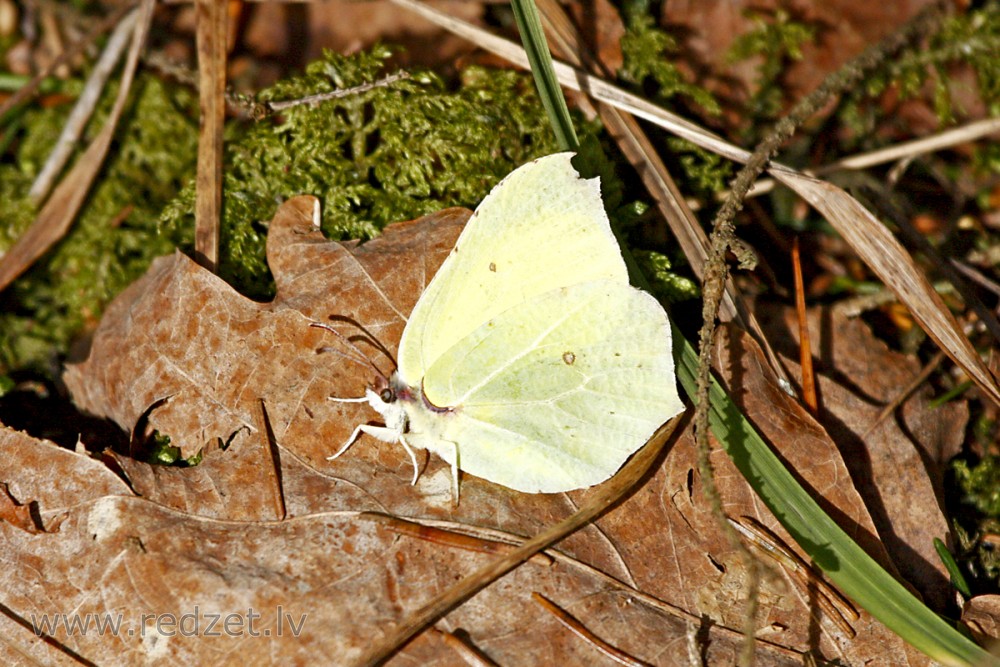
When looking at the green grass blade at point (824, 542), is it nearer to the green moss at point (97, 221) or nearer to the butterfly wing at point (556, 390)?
the butterfly wing at point (556, 390)

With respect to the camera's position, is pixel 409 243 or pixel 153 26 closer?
pixel 409 243

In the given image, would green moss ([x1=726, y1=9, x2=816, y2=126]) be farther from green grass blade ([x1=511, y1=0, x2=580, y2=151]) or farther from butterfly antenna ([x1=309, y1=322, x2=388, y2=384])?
butterfly antenna ([x1=309, y1=322, x2=388, y2=384])

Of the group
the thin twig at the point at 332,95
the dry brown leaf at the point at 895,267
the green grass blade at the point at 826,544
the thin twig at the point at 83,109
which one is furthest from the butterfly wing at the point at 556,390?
the thin twig at the point at 83,109

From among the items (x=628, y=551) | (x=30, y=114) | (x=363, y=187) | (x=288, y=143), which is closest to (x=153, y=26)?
(x=30, y=114)

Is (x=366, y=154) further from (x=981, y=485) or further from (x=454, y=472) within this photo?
(x=981, y=485)

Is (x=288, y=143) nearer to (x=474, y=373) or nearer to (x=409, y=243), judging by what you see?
(x=409, y=243)

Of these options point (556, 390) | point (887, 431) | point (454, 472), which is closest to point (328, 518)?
point (454, 472)

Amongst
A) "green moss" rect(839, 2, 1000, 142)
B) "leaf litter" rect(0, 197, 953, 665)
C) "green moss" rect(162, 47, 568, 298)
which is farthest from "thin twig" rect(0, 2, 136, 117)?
"green moss" rect(839, 2, 1000, 142)
